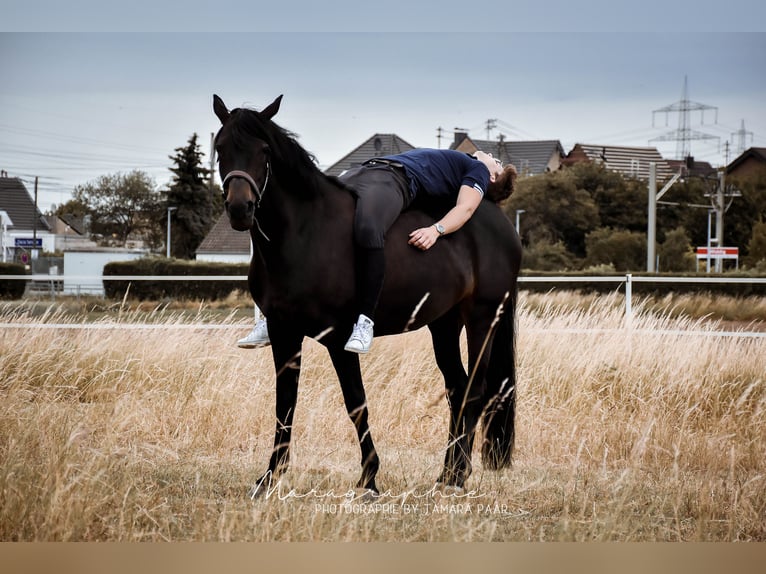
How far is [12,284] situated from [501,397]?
619 cm

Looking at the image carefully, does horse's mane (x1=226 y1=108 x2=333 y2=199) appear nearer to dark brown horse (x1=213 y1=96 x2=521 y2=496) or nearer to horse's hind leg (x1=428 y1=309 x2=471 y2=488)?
dark brown horse (x1=213 y1=96 x2=521 y2=496)

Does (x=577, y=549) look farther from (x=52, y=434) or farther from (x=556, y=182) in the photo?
(x=556, y=182)

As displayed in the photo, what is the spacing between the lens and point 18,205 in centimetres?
623

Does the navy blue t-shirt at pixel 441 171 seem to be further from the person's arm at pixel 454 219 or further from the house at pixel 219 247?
the house at pixel 219 247

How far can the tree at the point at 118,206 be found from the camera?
1304 cm

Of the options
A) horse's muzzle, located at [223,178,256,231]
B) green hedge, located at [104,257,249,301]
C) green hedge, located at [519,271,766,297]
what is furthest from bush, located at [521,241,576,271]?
horse's muzzle, located at [223,178,256,231]

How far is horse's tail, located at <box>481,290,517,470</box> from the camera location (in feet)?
12.8

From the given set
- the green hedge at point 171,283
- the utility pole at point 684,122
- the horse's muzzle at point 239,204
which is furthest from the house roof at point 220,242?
the horse's muzzle at point 239,204

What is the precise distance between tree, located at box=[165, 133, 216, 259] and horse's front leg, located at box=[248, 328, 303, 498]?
687cm

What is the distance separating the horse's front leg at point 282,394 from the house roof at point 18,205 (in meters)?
3.20

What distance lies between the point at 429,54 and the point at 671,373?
2653 mm

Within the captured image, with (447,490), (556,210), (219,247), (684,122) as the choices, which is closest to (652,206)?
(684,122)

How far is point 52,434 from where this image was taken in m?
3.76

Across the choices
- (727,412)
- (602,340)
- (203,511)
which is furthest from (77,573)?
(602,340)
